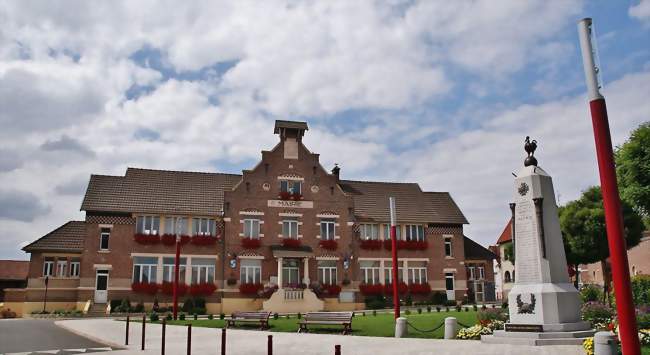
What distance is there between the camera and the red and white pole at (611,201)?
609 centimetres

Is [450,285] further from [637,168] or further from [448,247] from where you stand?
[637,168]

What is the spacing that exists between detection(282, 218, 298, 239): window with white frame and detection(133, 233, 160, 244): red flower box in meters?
9.83

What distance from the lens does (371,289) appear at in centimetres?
4444

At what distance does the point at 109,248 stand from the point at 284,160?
1518 centimetres

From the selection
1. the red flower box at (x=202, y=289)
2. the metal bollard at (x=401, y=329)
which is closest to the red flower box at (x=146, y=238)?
the red flower box at (x=202, y=289)

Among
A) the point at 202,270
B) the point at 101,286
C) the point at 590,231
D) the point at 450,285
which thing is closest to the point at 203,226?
the point at 202,270

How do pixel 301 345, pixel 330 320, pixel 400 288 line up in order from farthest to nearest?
1. pixel 400 288
2. pixel 330 320
3. pixel 301 345

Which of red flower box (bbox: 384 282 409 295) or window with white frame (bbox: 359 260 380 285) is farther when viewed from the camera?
window with white frame (bbox: 359 260 380 285)

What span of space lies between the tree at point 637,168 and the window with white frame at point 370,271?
827 inches

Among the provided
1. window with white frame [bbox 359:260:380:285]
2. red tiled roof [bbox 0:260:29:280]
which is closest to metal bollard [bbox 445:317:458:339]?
window with white frame [bbox 359:260:380:285]

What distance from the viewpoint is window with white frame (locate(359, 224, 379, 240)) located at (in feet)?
151

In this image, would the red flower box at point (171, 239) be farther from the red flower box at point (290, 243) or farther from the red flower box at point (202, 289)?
the red flower box at point (290, 243)

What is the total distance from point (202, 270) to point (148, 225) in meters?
5.39

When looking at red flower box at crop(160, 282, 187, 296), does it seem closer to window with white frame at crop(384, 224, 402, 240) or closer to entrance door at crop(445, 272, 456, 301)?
window with white frame at crop(384, 224, 402, 240)
